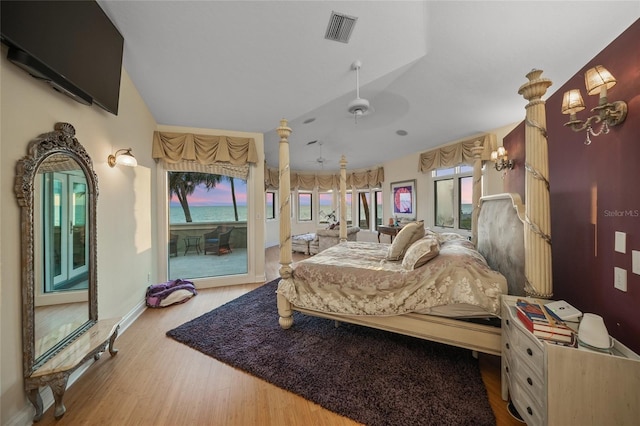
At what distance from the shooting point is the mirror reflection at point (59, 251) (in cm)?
155

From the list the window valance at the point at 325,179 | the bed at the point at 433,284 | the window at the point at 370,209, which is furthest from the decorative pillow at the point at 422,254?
the window at the point at 370,209

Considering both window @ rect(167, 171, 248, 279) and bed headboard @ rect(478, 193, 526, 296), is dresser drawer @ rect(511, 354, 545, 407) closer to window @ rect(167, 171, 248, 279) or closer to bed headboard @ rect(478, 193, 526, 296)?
bed headboard @ rect(478, 193, 526, 296)

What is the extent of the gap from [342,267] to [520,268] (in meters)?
1.39

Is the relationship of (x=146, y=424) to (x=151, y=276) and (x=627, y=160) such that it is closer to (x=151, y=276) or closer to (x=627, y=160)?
(x=151, y=276)

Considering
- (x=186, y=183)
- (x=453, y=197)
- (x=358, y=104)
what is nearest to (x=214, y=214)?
(x=186, y=183)

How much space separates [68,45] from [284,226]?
207cm

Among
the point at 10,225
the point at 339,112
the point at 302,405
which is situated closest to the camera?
the point at 10,225

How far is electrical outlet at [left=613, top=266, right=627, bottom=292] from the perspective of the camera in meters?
1.27

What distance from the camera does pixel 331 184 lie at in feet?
26.4

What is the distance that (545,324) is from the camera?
1.27 metres

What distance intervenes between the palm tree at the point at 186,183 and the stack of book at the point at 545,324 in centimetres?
409

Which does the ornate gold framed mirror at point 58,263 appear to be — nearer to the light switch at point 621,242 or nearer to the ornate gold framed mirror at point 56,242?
the ornate gold framed mirror at point 56,242

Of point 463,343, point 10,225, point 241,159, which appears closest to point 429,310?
point 463,343

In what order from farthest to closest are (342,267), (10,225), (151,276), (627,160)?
(151,276), (342,267), (10,225), (627,160)
